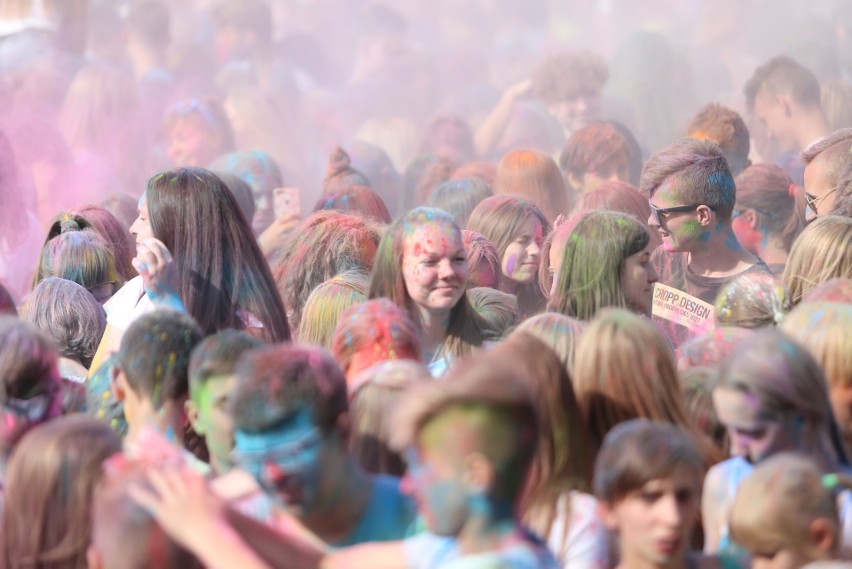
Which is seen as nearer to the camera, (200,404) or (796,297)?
(200,404)

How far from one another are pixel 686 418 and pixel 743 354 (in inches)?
12.3

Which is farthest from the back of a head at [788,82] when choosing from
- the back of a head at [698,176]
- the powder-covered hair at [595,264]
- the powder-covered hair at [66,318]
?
the powder-covered hair at [66,318]

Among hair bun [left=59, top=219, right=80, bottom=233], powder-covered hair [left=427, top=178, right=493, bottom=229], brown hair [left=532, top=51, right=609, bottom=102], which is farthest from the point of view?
brown hair [left=532, top=51, right=609, bottom=102]

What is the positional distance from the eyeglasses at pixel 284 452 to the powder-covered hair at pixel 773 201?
3739mm

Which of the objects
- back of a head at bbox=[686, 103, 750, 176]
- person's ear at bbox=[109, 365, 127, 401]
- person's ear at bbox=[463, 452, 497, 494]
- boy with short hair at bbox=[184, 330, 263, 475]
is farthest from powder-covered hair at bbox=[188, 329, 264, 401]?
back of a head at bbox=[686, 103, 750, 176]

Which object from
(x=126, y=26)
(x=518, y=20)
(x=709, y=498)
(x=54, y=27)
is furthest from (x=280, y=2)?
(x=709, y=498)

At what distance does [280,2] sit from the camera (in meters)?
17.4

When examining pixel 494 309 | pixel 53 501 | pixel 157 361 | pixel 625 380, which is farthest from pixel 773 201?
pixel 53 501

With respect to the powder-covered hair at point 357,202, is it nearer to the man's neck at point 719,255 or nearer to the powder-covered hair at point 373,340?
the man's neck at point 719,255

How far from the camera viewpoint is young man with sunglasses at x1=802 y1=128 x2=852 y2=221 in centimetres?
477

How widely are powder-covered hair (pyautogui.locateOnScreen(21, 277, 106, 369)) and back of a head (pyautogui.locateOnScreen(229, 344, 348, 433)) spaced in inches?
69.8

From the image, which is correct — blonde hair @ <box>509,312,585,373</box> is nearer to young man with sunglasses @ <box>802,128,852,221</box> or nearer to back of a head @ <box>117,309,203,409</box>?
back of a head @ <box>117,309,203,409</box>

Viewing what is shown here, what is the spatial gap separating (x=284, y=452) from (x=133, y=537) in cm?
28

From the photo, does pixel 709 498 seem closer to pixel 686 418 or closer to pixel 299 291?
pixel 686 418
